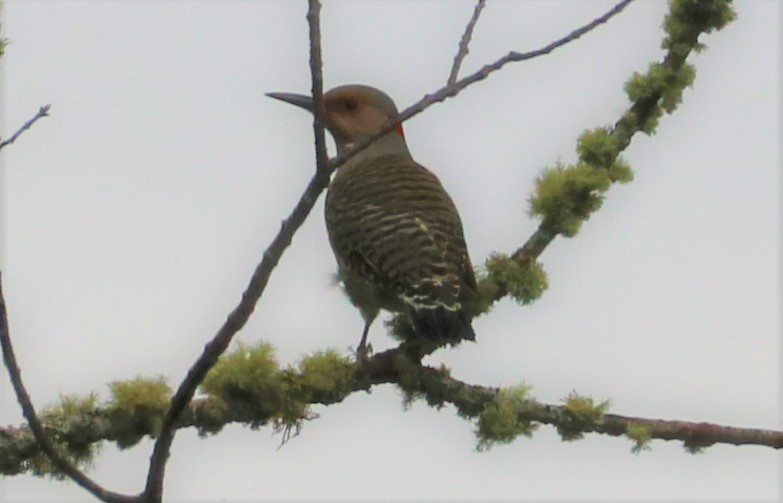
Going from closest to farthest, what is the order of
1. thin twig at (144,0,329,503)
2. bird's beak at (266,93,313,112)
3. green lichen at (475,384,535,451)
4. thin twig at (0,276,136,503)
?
1. thin twig at (0,276,136,503)
2. thin twig at (144,0,329,503)
3. green lichen at (475,384,535,451)
4. bird's beak at (266,93,313,112)

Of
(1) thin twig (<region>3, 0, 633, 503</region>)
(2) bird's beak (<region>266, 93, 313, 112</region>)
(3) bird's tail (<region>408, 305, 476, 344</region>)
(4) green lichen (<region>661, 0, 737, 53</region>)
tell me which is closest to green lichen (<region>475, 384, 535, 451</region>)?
(3) bird's tail (<region>408, 305, 476, 344</region>)

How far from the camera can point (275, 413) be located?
4.18 m

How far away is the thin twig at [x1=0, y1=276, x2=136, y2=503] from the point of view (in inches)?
129

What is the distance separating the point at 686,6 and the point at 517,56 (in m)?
1.79

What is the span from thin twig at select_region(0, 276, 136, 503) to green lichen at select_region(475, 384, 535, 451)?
3.82 feet

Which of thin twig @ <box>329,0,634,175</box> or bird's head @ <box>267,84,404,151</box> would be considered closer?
thin twig @ <box>329,0,634,175</box>

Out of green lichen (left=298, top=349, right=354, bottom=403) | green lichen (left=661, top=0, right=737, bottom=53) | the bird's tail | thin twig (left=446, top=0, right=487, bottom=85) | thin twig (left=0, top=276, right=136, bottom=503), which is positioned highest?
green lichen (left=661, top=0, right=737, bottom=53)

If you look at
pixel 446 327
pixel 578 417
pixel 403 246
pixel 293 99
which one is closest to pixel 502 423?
pixel 578 417

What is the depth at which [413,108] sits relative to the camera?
3.42 metres

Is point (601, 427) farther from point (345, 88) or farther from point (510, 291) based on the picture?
point (345, 88)

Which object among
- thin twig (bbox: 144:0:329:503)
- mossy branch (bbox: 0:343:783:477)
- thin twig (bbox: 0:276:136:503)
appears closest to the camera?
thin twig (bbox: 0:276:136:503)

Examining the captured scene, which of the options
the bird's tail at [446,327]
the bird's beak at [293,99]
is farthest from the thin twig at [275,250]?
the bird's beak at [293,99]

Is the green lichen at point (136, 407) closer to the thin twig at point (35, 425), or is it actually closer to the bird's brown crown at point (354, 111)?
the thin twig at point (35, 425)

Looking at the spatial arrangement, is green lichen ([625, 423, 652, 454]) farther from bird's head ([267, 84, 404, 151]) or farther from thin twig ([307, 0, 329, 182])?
bird's head ([267, 84, 404, 151])
